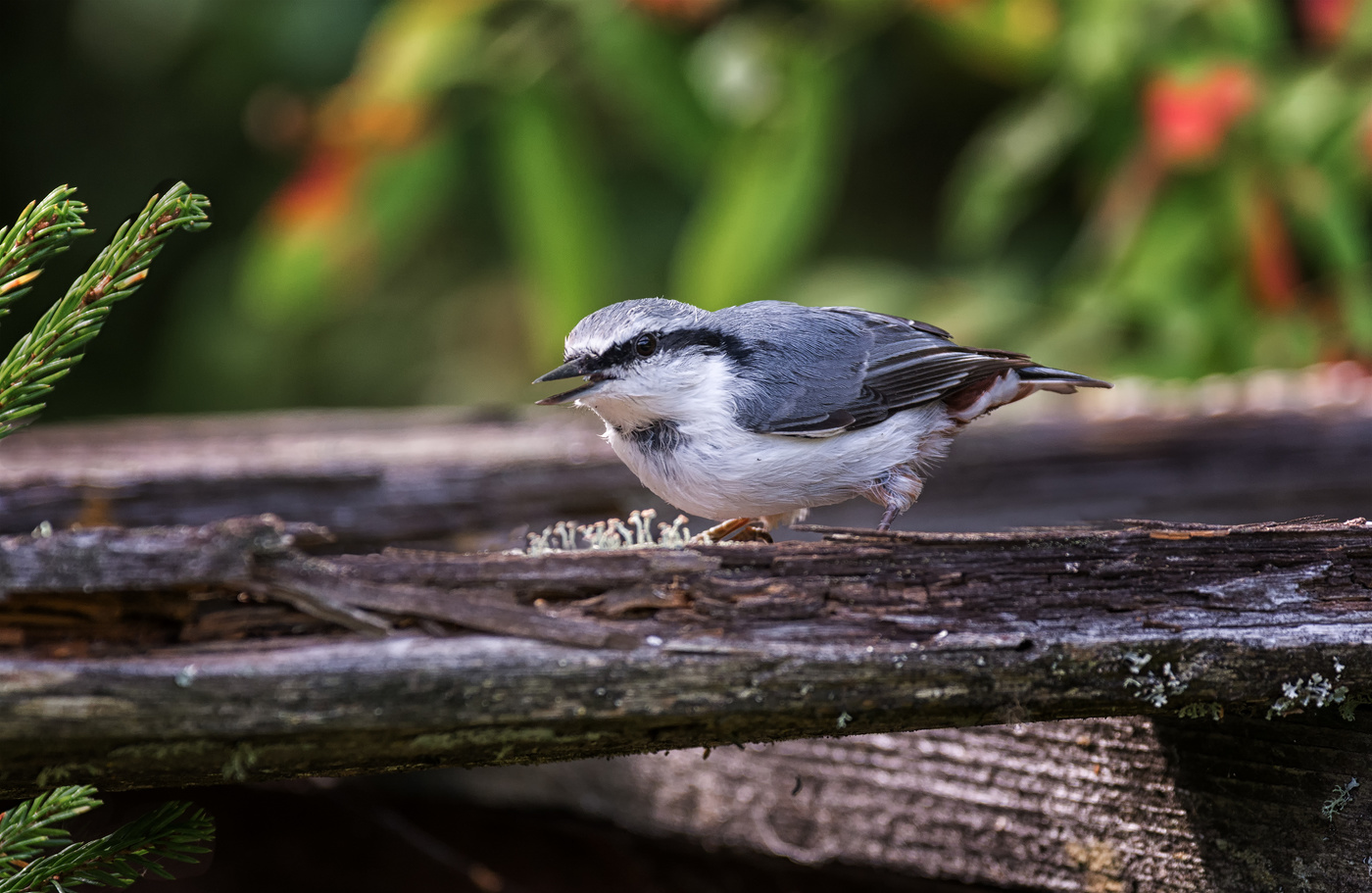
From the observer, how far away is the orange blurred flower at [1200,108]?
303cm

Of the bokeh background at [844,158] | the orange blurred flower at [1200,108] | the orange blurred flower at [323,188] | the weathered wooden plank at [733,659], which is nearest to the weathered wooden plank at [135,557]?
the weathered wooden plank at [733,659]

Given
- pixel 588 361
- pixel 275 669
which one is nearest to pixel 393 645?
pixel 275 669

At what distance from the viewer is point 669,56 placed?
11.9 feet

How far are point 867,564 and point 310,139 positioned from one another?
2.95m

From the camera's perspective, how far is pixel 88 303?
1.04 m

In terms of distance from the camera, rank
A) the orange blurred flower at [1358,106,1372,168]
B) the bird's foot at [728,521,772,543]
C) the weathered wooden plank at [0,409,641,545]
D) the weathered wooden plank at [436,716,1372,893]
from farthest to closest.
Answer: the orange blurred flower at [1358,106,1372,168]
the weathered wooden plank at [0,409,641,545]
the bird's foot at [728,521,772,543]
the weathered wooden plank at [436,716,1372,893]

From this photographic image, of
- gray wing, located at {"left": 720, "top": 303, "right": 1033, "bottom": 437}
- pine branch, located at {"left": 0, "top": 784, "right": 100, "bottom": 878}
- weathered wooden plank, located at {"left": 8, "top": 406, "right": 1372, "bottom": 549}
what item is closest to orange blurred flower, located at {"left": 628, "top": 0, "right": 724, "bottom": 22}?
weathered wooden plank, located at {"left": 8, "top": 406, "right": 1372, "bottom": 549}

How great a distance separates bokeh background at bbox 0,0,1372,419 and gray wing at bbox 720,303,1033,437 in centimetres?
152

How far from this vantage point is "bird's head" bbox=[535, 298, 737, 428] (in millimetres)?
1570

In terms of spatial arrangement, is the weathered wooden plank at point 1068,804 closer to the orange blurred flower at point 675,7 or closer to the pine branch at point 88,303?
the pine branch at point 88,303

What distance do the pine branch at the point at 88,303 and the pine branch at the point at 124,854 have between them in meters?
0.38

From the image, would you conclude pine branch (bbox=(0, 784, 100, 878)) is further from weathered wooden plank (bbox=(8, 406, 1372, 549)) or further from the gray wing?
weathered wooden plank (bbox=(8, 406, 1372, 549))

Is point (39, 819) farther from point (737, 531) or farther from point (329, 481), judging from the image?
point (329, 481)

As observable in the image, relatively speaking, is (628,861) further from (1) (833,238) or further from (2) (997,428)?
(1) (833,238)
